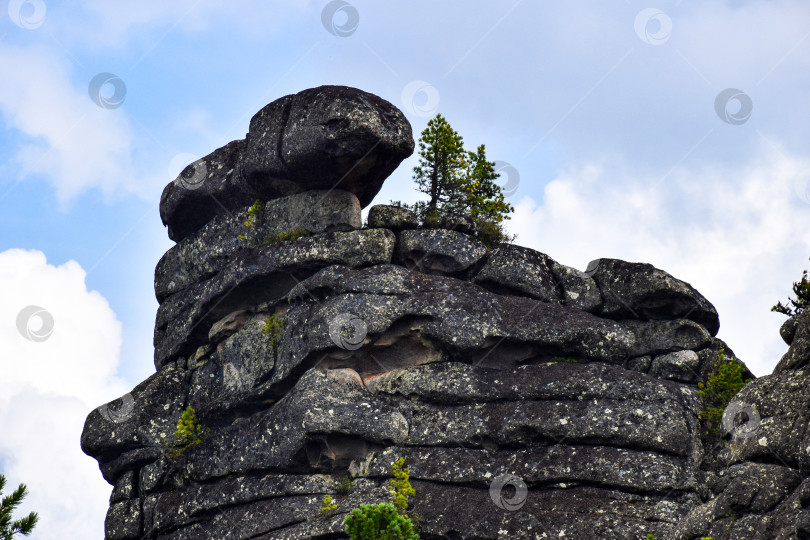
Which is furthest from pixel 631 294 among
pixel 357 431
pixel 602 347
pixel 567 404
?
pixel 357 431

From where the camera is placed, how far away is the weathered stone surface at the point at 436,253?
1219 inches

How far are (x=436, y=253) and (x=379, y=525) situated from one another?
11.8 metres

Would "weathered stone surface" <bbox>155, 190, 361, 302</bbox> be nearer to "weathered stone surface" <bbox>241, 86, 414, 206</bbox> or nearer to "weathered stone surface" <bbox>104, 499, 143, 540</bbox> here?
"weathered stone surface" <bbox>241, 86, 414, 206</bbox>

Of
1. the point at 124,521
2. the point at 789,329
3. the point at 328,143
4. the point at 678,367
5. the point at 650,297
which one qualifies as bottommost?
the point at 789,329

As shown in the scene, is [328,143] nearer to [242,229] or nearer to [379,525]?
[242,229]

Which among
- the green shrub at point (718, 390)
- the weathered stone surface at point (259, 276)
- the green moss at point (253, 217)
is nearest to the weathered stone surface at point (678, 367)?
the green shrub at point (718, 390)

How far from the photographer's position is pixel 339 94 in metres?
31.6

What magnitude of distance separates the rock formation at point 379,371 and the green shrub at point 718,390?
497 mm

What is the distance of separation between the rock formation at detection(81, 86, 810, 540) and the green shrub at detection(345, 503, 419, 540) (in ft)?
9.85

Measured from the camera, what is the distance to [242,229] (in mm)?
34156

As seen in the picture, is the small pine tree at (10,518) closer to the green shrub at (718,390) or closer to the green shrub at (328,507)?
the green shrub at (328,507)

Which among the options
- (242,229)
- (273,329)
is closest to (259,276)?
(273,329)

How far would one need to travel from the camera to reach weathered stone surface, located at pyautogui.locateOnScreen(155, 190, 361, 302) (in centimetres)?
3200

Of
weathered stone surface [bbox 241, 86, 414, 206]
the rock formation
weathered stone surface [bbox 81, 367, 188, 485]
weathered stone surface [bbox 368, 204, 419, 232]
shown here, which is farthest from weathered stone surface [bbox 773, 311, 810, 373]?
weathered stone surface [bbox 81, 367, 188, 485]
